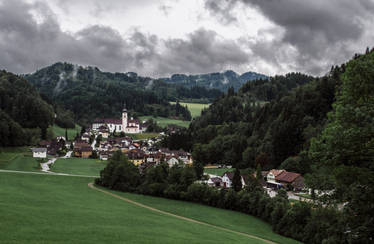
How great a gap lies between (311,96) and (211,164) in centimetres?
2922

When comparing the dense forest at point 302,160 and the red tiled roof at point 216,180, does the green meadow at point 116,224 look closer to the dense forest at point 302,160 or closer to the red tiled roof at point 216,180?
the dense forest at point 302,160

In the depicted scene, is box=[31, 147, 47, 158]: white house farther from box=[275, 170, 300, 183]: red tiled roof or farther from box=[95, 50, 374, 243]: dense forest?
box=[275, 170, 300, 183]: red tiled roof

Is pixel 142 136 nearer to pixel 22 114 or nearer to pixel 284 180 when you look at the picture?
pixel 22 114

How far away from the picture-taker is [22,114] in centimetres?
10969

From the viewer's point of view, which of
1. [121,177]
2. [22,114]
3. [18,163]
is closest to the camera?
[121,177]

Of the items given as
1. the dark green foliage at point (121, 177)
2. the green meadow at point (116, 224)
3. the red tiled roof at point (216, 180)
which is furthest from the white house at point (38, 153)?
the red tiled roof at point (216, 180)

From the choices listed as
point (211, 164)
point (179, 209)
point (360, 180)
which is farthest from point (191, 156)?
point (360, 180)

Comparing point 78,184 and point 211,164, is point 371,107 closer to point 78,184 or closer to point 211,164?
point 78,184

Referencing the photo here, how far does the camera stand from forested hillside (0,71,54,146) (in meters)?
88.6

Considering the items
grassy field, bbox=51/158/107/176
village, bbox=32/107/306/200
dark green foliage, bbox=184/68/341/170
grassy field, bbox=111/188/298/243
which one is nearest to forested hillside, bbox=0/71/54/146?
village, bbox=32/107/306/200

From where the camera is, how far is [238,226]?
32688 millimetres

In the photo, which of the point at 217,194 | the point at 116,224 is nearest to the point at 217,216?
the point at 217,194

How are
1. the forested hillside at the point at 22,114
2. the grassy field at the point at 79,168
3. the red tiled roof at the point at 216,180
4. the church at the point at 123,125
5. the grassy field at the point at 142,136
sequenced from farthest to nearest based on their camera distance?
the church at the point at 123,125, the grassy field at the point at 142,136, the forested hillside at the point at 22,114, the grassy field at the point at 79,168, the red tiled roof at the point at 216,180

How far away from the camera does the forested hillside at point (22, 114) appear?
88.6 m
